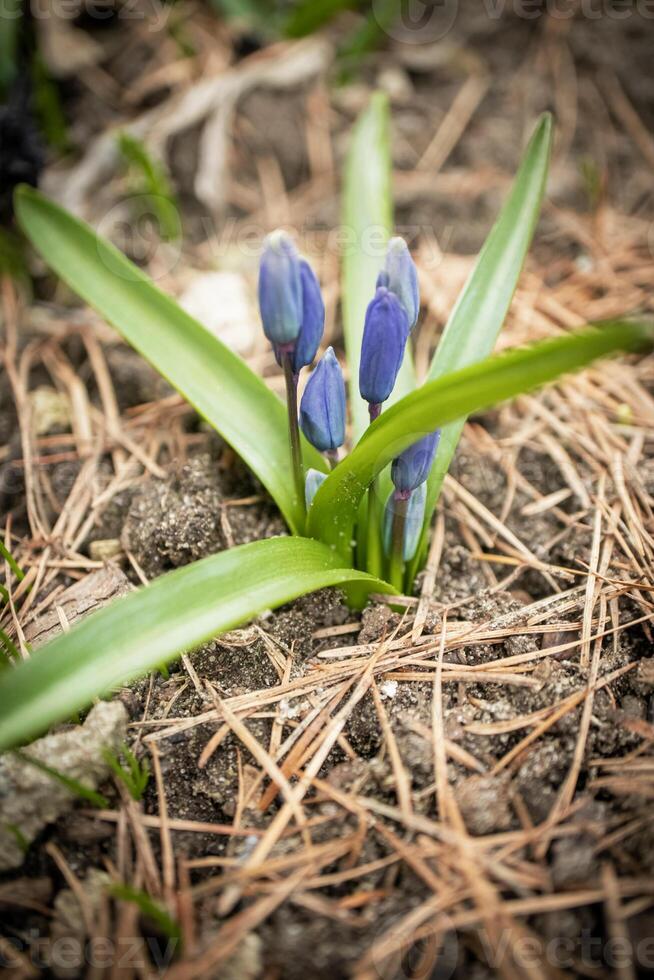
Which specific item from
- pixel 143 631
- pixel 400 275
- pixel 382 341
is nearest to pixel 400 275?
pixel 400 275

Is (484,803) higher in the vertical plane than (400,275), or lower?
lower

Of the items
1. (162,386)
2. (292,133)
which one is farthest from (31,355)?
(292,133)

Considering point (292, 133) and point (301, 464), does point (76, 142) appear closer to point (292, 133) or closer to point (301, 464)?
A: point (292, 133)

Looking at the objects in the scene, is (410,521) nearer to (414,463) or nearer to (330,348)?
(414,463)

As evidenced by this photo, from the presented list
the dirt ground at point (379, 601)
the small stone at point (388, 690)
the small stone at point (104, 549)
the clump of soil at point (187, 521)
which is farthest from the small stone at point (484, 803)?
the small stone at point (104, 549)

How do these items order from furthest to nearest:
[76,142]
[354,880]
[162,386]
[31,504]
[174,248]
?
[76,142]
[174,248]
[162,386]
[31,504]
[354,880]

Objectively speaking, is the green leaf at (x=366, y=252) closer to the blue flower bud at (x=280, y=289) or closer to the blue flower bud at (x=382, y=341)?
the blue flower bud at (x=382, y=341)
